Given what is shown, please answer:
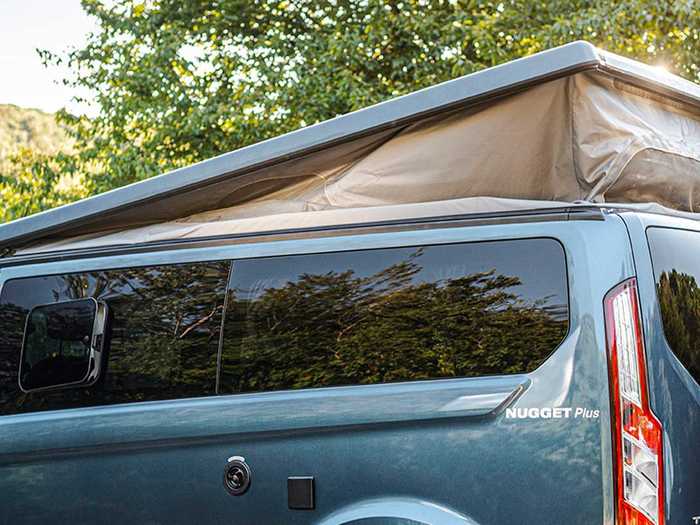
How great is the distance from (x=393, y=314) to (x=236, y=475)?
2.60ft

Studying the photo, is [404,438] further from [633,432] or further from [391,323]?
[633,432]

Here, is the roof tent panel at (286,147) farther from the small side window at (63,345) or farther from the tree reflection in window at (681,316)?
the tree reflection in window at (681,316)

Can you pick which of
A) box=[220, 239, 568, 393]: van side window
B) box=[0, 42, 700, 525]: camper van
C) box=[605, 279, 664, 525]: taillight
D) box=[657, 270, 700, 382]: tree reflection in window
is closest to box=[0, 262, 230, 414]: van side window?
box=[0, 42, 700, 525]: camper van

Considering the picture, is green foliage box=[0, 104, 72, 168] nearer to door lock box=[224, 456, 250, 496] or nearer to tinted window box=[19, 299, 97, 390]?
tinted window box=[19, 299, 97, 390]

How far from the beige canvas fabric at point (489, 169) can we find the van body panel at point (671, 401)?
21.3 inches

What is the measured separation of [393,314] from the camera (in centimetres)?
328

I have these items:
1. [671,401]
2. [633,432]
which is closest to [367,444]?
[633,432]

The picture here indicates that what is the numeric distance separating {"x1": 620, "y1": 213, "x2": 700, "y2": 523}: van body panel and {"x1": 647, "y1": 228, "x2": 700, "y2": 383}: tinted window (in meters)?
0.04

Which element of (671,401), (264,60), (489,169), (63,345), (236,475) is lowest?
(236,475)

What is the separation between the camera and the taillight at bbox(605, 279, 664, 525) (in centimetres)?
279

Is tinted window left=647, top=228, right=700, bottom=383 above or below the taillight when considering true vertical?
above

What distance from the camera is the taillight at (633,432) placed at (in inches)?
110

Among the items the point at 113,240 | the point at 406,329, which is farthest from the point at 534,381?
the point at 113,240

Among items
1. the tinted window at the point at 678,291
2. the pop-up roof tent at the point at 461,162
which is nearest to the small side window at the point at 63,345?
the pop-up roof tent at the point at 461,162
